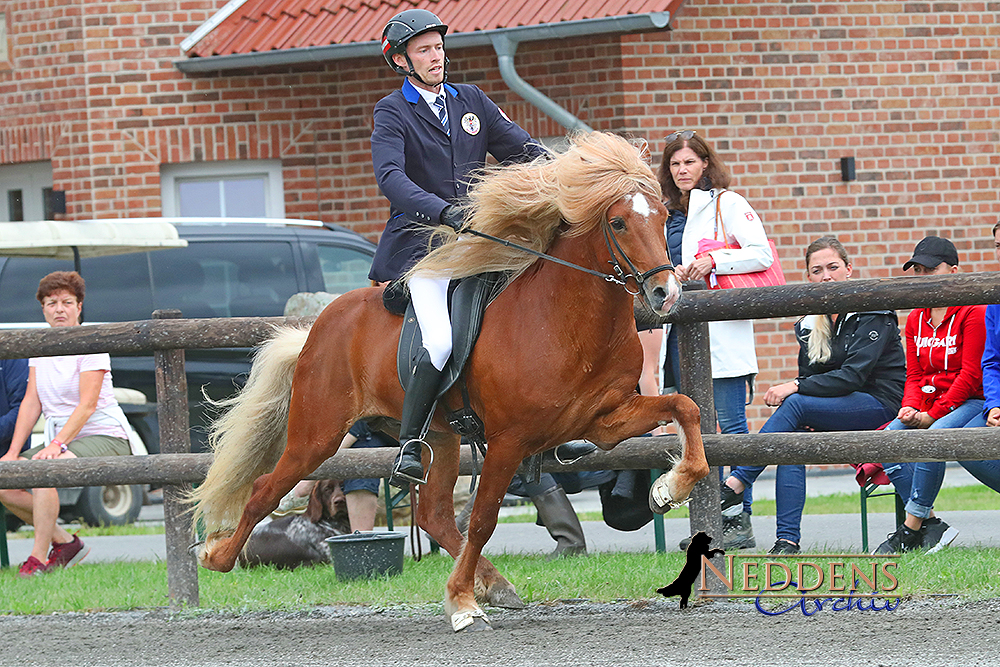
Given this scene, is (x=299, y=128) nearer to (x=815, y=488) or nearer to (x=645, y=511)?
(x=815, y=488)

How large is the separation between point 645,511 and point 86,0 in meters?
8.27

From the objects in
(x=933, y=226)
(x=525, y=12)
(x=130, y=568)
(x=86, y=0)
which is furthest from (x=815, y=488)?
(x=86, y=0)

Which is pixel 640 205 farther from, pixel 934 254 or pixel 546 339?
pixel 934 254

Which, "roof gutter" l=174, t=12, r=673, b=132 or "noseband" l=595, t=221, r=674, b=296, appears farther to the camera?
"roof gutter" l=174, t=12, r=673, b=132

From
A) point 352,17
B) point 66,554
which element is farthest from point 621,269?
point 352,17

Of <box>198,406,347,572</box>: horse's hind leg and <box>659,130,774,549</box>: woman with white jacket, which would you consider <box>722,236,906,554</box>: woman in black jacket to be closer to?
<box>659,130,774,549</box>: woman with white jacket

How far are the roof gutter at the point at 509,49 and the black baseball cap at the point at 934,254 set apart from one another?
150 inches

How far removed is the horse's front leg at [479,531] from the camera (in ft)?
15.9

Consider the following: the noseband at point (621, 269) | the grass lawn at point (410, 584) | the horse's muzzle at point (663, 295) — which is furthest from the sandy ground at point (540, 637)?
the noseband at point (621, 269)

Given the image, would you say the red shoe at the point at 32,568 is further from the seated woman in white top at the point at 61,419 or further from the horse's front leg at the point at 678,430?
the horse's front leg at the point at 678,430

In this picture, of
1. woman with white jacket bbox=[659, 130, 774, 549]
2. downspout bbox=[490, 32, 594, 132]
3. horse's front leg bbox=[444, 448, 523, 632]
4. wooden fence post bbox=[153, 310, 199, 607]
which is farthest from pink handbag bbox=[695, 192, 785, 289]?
downspout bbox=[490, 32, 594, 132]

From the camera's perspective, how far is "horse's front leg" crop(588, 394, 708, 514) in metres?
4.67

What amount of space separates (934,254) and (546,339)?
286 cm

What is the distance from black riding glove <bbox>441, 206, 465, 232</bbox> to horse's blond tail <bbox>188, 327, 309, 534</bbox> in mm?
1109
